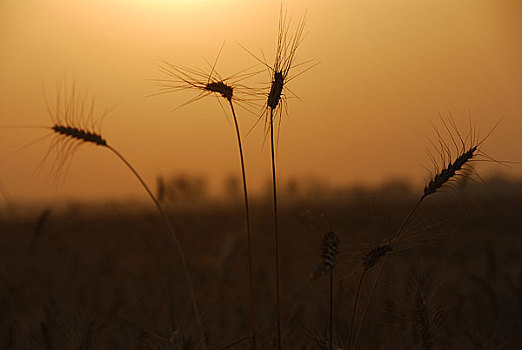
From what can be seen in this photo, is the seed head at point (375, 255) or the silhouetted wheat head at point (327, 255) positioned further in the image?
the seed head at point (375, 255)

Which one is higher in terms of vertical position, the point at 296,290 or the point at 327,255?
the point at 327,255

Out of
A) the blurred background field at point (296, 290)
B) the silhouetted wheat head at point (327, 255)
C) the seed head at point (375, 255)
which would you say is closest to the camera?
the silhouetted wheat head at point (327, 255)

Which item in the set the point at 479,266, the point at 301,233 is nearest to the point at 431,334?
the point at 301,233

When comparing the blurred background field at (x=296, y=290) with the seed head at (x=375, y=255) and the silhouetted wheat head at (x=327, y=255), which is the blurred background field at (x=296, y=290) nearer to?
the seed head at (x=375, y=255)

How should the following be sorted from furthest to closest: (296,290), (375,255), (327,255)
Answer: (296,290) → (375,255) → (327,255)

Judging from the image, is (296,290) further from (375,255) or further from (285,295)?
(375,255)

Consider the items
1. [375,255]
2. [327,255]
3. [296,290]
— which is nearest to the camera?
[327,255]

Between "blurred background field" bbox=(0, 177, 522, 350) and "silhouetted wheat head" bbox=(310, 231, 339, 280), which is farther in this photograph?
"blurred background field" bbox=(0, 177, 522, 350)

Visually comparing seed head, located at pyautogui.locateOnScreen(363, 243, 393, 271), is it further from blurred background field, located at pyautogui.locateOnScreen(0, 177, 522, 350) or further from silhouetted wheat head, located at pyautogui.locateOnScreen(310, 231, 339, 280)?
silhouetted wheat head, located at pyautogui.locateOnScreen(310, 231, 339, 280)

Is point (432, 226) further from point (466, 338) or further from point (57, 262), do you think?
point (57, 262)

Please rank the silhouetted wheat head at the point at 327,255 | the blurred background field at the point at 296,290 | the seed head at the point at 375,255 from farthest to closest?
1. the blurred background field at the point at 296,290
2. the seed head at the point at 375,255
3. the silhouetted wheat head at the point at 327,255

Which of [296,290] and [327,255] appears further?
[296,290]

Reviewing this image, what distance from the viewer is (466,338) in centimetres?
250

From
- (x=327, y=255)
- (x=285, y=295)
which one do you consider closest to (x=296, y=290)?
(x=285, y=295)
